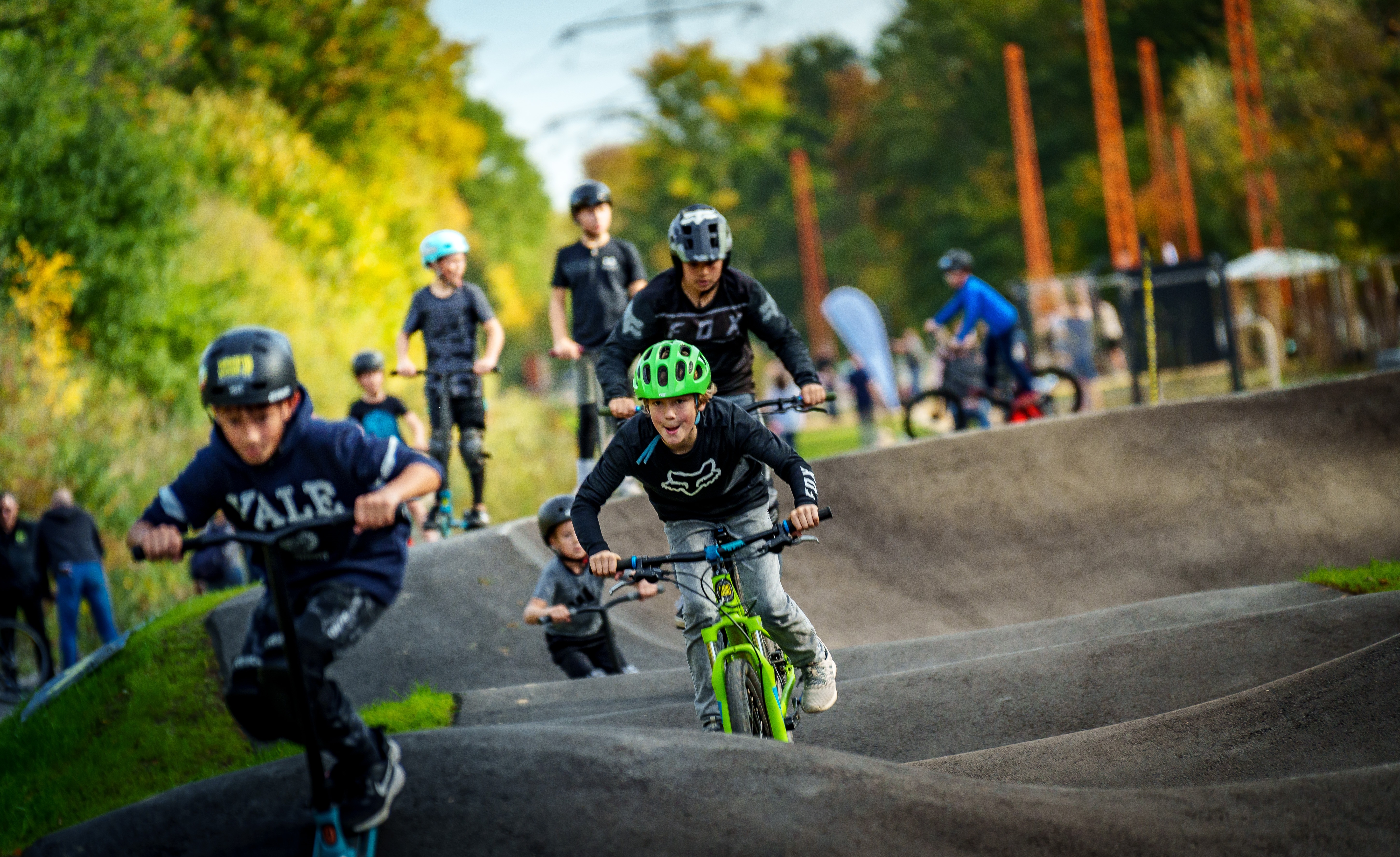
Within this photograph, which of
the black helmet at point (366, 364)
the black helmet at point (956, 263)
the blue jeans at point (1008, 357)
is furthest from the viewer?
the blue jeans at point (1008, 357)

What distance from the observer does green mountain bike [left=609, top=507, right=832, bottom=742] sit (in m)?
4.93

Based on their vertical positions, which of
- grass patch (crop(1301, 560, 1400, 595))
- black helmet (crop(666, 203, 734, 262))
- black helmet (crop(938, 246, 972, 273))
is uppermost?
black helmet (crop(938, 246, 972, 273))

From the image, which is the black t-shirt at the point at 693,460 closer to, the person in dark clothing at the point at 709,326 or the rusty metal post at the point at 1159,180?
the person in dark clothing at the point at 709,326

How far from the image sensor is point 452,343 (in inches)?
399

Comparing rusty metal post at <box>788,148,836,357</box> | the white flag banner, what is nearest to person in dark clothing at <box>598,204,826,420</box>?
the white flag banner

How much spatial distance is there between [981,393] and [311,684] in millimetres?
11293

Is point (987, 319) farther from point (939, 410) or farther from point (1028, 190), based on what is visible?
point (1028, 190)

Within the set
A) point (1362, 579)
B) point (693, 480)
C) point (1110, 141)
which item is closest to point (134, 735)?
point (693, 480)

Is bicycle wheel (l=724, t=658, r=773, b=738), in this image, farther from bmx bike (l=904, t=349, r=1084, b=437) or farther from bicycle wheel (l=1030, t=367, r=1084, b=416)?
bicycle wheel (l=1030, t=367, r=1084, b=416)

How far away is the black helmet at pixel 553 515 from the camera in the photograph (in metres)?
7.48

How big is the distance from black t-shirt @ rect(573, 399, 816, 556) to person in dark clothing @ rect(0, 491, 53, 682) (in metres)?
9.51

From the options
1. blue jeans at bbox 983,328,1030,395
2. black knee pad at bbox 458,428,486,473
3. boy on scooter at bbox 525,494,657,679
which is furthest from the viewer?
blue jeans at bbox 983,328,1030,395

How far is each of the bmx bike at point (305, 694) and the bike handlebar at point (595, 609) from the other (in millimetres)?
2545

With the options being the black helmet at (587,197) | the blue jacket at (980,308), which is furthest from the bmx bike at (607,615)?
the blue jacket at (980,308)
